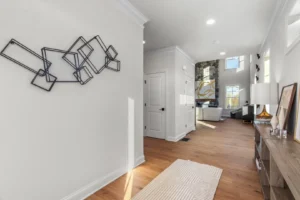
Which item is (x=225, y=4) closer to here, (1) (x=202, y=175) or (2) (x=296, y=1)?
(2) (x=296, y=1)

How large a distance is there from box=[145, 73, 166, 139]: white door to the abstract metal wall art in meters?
2.28

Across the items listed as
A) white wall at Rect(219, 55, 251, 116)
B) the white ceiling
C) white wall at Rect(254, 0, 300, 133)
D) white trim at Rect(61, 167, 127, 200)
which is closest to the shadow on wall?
white trim at Rect(61, 167, 127, 200)

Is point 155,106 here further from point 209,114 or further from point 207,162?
point 209,114

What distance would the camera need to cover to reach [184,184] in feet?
6.62

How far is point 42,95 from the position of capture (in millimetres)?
1383

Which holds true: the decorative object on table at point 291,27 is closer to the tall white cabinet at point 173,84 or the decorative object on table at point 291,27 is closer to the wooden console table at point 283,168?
the wooden console table at point 283,168

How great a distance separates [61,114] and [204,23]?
276 cm

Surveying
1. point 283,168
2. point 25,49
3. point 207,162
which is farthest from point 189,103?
point 25,49

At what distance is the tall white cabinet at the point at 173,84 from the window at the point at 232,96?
6.01 m

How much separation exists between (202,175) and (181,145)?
1442mm

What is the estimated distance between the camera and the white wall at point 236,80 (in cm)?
896

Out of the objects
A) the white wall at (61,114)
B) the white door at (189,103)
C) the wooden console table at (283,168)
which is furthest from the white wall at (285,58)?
the white door at (189,103)

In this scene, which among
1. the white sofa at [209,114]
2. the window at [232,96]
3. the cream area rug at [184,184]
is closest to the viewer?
the cream area rug at [184,184]

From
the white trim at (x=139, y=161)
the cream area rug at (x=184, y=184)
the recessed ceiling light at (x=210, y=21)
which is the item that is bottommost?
the cream area rug at (x=184, y=184)
